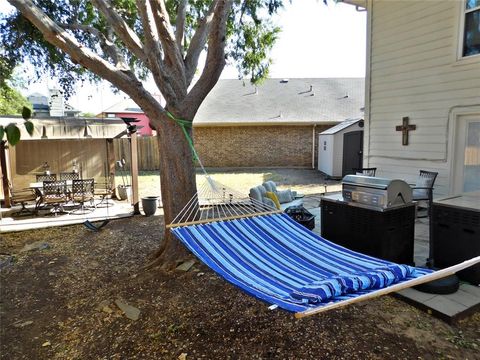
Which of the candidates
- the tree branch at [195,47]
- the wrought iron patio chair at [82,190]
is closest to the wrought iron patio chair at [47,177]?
the wrought iron patio chair at [82,190]

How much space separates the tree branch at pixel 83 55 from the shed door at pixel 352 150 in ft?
30.0

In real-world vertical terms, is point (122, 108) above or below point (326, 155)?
above

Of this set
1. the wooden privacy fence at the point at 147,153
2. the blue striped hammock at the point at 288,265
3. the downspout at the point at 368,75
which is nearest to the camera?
the blue striped hammock at the point at 288,265

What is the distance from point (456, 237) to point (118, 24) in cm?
461

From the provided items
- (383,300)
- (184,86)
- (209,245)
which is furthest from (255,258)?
(184,86)

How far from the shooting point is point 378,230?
3375 mm

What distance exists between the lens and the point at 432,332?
258 cm

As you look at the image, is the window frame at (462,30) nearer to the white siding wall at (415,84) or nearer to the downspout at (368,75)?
the white siding wall at (415,84)

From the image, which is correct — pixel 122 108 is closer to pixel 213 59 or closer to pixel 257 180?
pixel 257 180

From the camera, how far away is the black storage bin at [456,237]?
3.13 m

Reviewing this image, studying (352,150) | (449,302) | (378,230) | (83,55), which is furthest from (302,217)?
(352,150)

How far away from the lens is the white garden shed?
11656mm

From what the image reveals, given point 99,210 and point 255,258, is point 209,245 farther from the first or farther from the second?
point 99,210

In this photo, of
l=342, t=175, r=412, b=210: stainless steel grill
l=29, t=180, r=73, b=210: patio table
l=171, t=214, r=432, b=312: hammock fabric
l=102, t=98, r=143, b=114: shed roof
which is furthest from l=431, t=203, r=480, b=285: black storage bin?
l=102, t=98, r=143, b=114: shed roof
